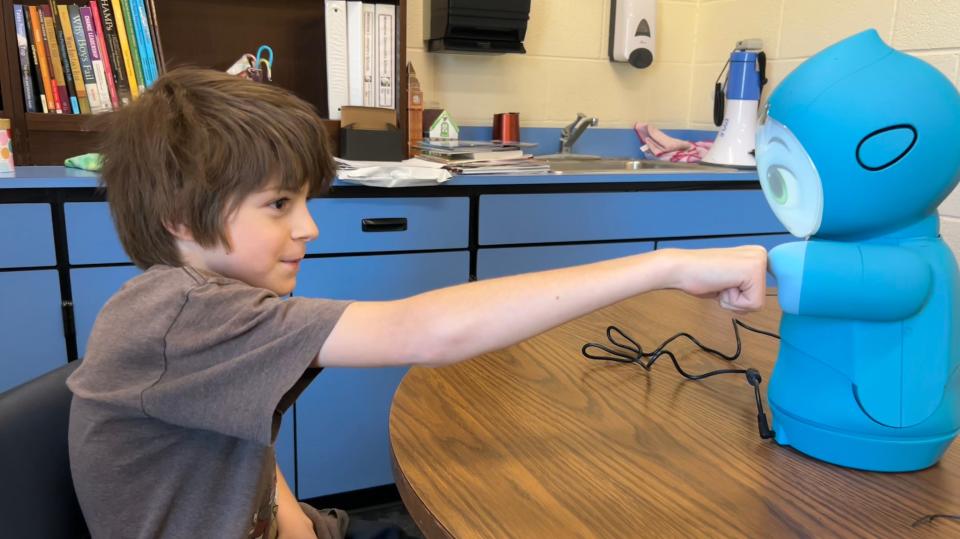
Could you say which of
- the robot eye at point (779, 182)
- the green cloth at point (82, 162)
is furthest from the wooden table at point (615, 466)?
the green cloth at point (82, 162)

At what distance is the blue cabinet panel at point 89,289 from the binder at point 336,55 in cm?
75

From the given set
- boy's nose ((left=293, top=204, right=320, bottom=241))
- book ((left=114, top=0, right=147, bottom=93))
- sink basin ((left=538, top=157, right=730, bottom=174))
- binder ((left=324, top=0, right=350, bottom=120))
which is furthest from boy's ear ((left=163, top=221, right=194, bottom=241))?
sink basin ((left=538, top=157, right=730, bottom=174))

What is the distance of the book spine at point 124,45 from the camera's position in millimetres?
1877

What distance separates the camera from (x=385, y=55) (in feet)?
7.08

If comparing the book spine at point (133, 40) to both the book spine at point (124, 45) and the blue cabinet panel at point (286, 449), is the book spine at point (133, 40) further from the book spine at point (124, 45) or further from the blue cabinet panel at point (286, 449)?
the blue cabinet panel at point (286, 449)

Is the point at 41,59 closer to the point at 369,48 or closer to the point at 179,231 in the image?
the point at 369,48

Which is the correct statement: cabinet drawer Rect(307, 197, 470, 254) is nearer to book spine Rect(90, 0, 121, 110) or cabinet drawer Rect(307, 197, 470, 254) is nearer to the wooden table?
book spine Rect(90, 0, 121, 110)

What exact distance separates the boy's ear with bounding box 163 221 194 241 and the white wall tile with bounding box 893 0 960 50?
2105 millimetres

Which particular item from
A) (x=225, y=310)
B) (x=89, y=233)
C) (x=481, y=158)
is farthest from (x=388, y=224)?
(x=225, y=310)

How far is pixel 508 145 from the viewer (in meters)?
2.17

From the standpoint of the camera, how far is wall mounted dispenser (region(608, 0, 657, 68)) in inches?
104

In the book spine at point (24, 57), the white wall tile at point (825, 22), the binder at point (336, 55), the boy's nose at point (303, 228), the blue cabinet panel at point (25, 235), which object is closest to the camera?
the boy's nose at point (303, 228)

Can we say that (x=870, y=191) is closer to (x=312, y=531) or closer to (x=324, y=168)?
(x=324, y=168)

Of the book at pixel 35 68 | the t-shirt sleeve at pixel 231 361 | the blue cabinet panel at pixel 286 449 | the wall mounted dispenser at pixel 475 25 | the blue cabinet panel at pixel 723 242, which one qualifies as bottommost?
the blue cabinet panel at pixel 286 449
